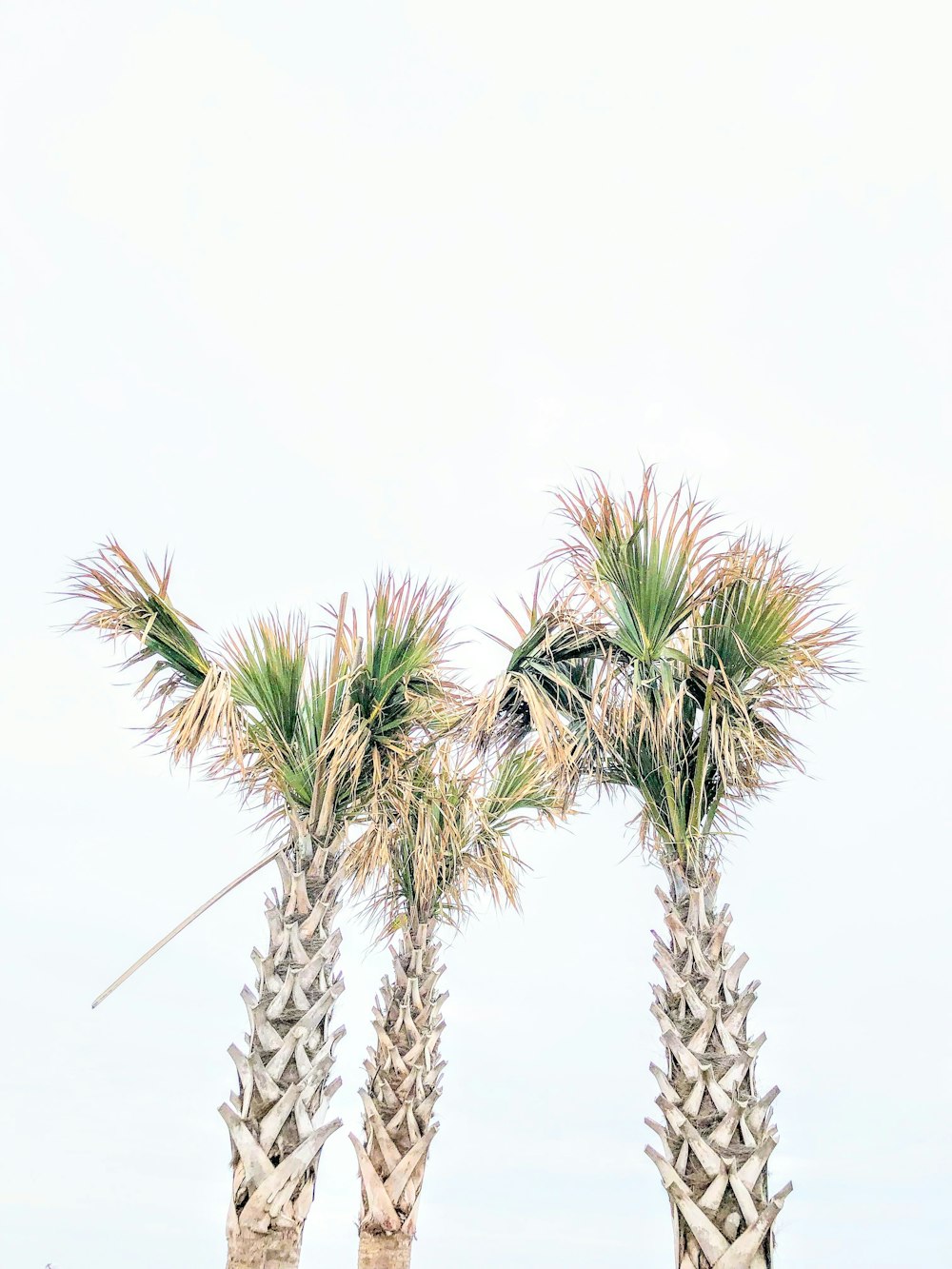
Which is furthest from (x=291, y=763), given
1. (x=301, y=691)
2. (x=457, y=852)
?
(x=457, y=852)

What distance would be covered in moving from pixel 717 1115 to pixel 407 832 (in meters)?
4.40

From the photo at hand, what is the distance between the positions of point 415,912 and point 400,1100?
70.4 inches

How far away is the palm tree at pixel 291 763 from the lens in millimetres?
5922

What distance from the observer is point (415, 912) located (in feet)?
32.4

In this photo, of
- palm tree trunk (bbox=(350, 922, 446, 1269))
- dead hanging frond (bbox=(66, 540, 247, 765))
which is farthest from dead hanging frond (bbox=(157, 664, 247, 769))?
palm tree trunk (bbox=(350, 922, 446, 1269))

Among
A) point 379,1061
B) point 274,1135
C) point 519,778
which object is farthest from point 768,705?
point 379,1061

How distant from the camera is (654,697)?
21.3ft

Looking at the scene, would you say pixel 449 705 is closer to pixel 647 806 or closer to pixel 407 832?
pixel 647 806

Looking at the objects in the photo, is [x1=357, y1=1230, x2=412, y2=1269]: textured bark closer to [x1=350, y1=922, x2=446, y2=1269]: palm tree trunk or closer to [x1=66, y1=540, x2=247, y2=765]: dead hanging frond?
[x1=350, y1=922, x2=446, y2=1269]: palm tree trunk

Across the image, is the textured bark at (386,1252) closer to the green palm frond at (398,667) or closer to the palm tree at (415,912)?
the palm tree at (415,912)

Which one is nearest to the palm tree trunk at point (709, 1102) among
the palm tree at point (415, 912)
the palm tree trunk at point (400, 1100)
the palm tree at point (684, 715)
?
the palm tree at point (684, 715)

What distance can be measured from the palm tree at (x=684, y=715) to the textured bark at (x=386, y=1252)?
13.1 ft

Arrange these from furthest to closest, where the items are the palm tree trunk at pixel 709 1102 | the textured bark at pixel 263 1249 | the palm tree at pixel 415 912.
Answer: the palm tree at pixel 415 912 < the textured bark at pixel 263 1249 < the palm tree trunk at pixel 709 1102

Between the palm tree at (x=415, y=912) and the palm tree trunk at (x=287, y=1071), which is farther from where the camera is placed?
the palm tree at (x=415, y=912)
